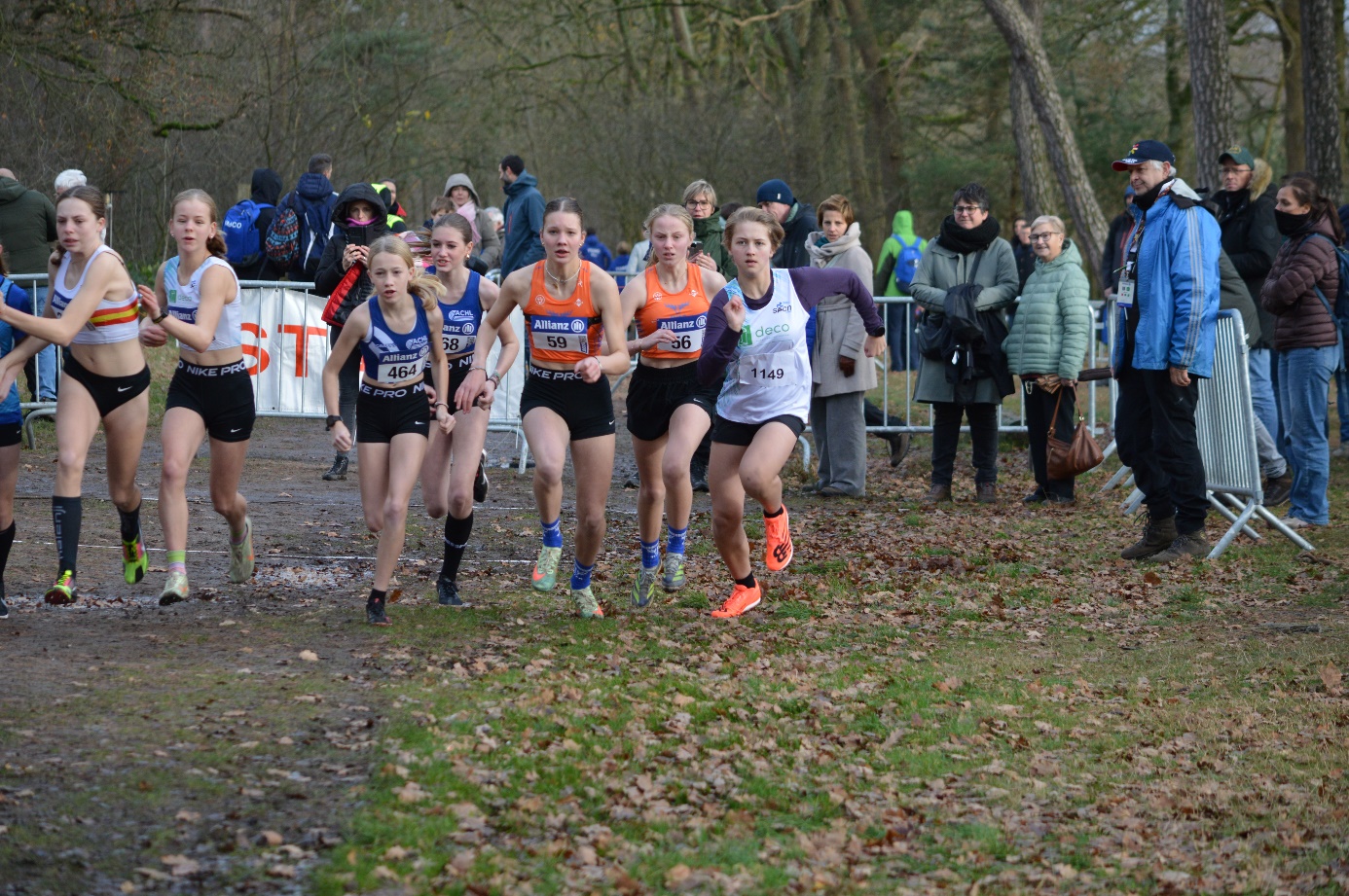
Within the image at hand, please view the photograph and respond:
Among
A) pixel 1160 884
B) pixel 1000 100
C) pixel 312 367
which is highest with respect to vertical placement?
pixel 1000 100

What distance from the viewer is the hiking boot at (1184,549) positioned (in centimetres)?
1005

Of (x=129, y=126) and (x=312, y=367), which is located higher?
(x=129, y=126)

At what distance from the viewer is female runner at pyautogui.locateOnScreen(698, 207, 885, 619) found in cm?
780

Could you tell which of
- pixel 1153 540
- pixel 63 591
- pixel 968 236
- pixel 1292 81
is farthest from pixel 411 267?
pixel 1292 81

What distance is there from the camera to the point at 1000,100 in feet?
101

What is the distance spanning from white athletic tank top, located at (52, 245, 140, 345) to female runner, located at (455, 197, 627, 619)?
5.64 feet

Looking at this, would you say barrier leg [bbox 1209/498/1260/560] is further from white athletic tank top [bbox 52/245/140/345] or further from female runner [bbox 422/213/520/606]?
white athletic tank top [bbox 52/245/140/345]

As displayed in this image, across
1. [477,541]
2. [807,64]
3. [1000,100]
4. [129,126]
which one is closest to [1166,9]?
[1000,100]

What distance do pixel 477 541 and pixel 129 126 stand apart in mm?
12211

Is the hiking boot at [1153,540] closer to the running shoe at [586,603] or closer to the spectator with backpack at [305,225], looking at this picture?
the running shoe at [586,603]

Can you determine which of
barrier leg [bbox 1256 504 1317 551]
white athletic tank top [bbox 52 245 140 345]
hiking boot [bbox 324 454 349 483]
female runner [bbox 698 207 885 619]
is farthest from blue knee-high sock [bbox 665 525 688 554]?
hiking boot [bbox 324 454 349 483]

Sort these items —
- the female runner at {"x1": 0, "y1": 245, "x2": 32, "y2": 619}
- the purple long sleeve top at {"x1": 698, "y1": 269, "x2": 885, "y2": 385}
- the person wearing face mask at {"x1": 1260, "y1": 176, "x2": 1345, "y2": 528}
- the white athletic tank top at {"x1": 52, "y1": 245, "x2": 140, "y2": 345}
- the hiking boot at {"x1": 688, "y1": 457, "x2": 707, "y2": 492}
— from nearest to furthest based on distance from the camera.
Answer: the female runner at {"x1": 0, "y1": 245, "x2": 32, "y2": 619} → the white athletic tank top at {"x1": 52, "y1": 245, "x2": 140, "y2": 345} → the purple long sleeve top at {"x1": 698, "y1": 269, "x2": 885, "y2": 385} → the person wearing face mask at {"x1": 1260, "y1": 176, "x2": 1345, "y2": 528} → the hiking boot at {"x1": 688, "y1": 457, "x2": 707, "y2": 492}

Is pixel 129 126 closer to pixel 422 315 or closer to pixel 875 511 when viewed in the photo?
pixel 875 511

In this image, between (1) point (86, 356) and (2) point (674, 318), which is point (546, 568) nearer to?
(2) point (674, 318)
